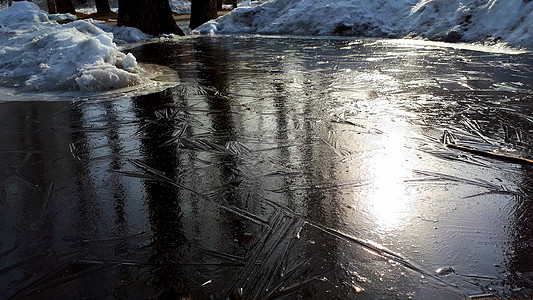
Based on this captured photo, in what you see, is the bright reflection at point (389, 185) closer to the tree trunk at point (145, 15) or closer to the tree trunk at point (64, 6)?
the tree trunk at point (145, 15)

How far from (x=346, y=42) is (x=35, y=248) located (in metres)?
7.94

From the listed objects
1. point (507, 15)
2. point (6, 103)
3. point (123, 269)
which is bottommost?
point (6, 103)

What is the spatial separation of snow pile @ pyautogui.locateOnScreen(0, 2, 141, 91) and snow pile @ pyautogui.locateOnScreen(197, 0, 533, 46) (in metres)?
6.23

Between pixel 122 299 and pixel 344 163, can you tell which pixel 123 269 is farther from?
pixel 344 163

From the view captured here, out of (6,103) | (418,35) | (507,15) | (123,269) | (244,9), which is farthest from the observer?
(244,9)

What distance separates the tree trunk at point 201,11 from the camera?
13.6 metres

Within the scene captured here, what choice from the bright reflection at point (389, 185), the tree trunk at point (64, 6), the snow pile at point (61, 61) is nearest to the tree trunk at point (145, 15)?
the snow pile at point (61, 61)

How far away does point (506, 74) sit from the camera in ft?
15.9

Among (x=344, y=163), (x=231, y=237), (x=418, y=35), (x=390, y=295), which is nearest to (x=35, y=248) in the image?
(x=231, y=237)

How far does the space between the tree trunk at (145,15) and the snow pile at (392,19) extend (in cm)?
139

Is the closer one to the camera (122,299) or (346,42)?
(122,299)

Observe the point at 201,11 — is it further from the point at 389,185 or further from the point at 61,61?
the point at 389,185

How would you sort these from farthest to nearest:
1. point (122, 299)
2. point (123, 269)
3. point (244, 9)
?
point (244, 9) < point (123, 269) < point (122, 299)

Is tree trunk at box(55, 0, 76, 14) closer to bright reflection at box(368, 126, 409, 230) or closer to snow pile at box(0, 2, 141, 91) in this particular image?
snow pile at box(0, 2, 141, 91)
